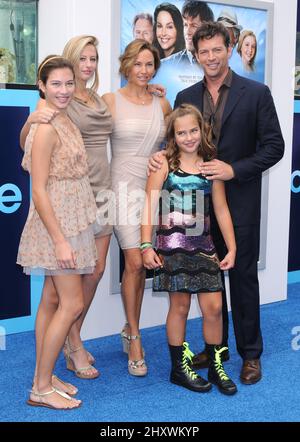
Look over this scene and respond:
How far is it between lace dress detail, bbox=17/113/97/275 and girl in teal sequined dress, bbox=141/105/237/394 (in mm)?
363

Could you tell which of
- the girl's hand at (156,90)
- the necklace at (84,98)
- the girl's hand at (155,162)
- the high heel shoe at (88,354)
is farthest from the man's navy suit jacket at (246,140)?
the high heel shoe at (88,354)

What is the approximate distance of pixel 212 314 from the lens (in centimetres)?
318

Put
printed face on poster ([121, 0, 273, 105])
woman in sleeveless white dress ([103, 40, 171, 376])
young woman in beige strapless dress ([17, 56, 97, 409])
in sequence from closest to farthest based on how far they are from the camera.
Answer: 1. young woman in beige strapless dress ([17, 56, 97, 409])
2. woman in sleeveless white dress ([103, 40, 171, 376])
3. printed face on poster ([121, 0, 273, 105])

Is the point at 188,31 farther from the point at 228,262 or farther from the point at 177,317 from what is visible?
the point at 177,317

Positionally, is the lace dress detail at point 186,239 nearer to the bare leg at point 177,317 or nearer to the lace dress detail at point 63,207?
the bare leg at point 177,317

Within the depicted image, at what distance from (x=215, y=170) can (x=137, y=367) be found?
1132mm

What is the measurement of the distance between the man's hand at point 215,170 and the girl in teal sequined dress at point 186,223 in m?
0.03

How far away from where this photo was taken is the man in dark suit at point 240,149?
317 centimetres

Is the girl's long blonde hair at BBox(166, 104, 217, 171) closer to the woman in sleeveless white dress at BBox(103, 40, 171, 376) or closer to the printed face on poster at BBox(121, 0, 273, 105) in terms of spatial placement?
the woman in sleeveless white dress at BBox(103, 40, 171, 376)

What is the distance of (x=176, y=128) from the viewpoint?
3070 millimetres

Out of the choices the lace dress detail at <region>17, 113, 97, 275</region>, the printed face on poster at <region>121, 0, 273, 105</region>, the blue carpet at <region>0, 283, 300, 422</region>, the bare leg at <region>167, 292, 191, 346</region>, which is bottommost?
the blue carpet at <region>0, 283, 300, 422</region>

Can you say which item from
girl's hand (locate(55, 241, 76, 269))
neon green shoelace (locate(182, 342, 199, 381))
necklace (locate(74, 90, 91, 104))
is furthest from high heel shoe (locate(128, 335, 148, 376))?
necklace (locate(74, 90, 91, 104))

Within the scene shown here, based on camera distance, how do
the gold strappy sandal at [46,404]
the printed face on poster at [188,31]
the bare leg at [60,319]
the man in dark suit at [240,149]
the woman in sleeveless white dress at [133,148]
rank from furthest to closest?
the printed face on poster at [188,31] < the woman in sleeveless white dress at [133,148] < the man in dark suit at [240,149] < the gold strappy sandal at [46,404] < the bare leg at [60,319]

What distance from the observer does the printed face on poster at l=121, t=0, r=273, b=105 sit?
3.99 meters
